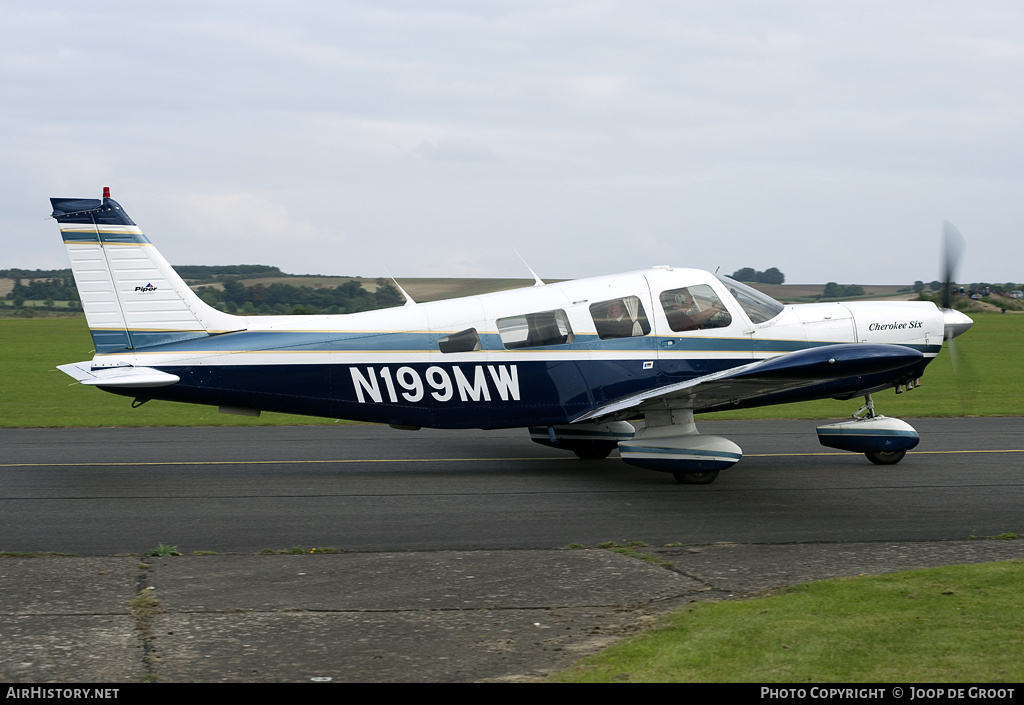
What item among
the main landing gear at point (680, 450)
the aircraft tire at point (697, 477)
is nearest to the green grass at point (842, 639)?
the main landing gear at point (680, 450)

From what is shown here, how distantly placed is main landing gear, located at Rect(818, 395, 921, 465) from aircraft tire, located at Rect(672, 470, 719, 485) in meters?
2.29

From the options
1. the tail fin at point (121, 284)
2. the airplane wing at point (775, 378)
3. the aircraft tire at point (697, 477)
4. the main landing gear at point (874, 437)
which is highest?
the tail fin at point (121, 284)

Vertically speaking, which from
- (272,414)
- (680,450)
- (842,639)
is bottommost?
(842,639)

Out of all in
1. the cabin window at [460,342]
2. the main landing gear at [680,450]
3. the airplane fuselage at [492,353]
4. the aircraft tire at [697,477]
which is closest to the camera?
the main landing gear at [680,450]

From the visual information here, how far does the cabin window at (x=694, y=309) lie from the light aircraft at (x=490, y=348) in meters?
0.02

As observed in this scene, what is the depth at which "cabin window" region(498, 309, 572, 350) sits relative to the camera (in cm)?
1162

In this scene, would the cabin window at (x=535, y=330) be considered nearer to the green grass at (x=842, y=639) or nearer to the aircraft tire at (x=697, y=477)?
the aircraft tire at (x=697, y=477)

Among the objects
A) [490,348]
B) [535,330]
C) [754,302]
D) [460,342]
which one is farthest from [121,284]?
[754,302]

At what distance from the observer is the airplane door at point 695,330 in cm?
1176

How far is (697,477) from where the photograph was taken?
443 inches

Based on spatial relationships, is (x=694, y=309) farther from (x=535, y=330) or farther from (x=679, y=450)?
(x=535, y=330)

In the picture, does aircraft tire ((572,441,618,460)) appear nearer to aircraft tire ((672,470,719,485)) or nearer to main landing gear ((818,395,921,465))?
aircraft tire ((672,470,719,485))

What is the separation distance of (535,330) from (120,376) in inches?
196
